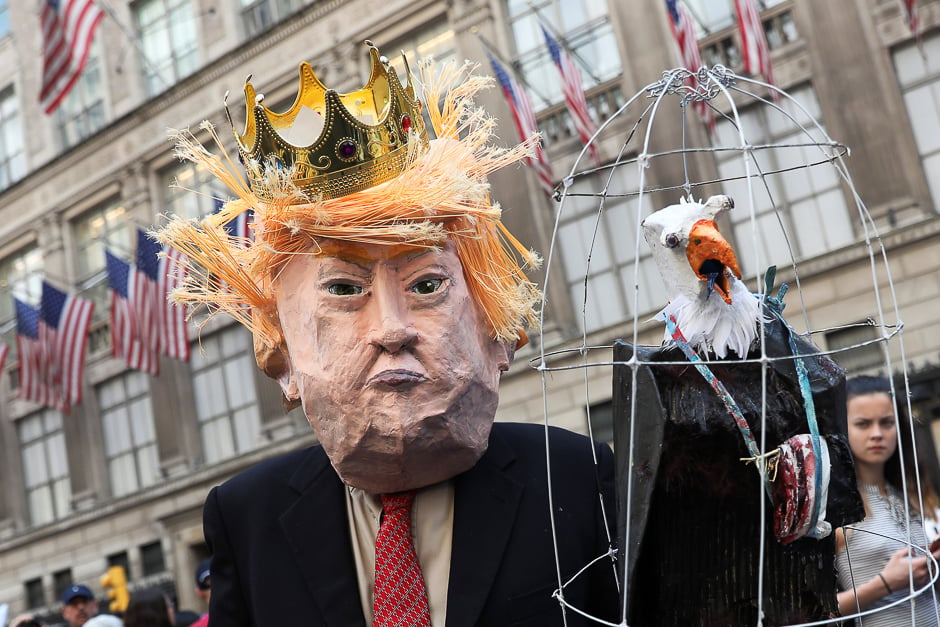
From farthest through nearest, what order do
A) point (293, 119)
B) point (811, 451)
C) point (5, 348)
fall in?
1. point (5, 348)
2. point (293, 119)
3. point (811, 451)

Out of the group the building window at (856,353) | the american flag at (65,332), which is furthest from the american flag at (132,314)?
the building window at (856,353)

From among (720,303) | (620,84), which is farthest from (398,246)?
(620,84)

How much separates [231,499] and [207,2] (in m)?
16.9

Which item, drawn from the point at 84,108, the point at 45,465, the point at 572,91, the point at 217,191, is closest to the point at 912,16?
the point at 572,91

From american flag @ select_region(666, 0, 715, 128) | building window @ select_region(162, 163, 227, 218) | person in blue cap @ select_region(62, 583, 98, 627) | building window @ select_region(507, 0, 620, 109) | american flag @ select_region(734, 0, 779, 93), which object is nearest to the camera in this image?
person in blue cap @ select_region(62, 583, 98, 627)

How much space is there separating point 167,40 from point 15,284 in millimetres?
6300

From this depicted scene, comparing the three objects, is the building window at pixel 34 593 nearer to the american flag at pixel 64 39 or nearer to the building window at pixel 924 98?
the american flag at pixel 64 39

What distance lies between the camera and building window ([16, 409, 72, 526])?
820 inches

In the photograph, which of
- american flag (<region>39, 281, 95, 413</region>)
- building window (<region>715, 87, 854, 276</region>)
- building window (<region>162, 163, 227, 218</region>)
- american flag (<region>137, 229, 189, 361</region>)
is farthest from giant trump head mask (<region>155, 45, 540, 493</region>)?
building window (<region>162, 163, 227, 218</region>)

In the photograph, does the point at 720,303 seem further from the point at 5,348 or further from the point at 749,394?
the point at 5,348

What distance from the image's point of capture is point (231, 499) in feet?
10.4

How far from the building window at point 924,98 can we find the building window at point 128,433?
1351 centimetres

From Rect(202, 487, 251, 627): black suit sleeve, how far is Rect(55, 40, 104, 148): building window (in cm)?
1847

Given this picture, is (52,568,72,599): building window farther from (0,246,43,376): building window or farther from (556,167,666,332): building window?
(556,167,666,332): building window
